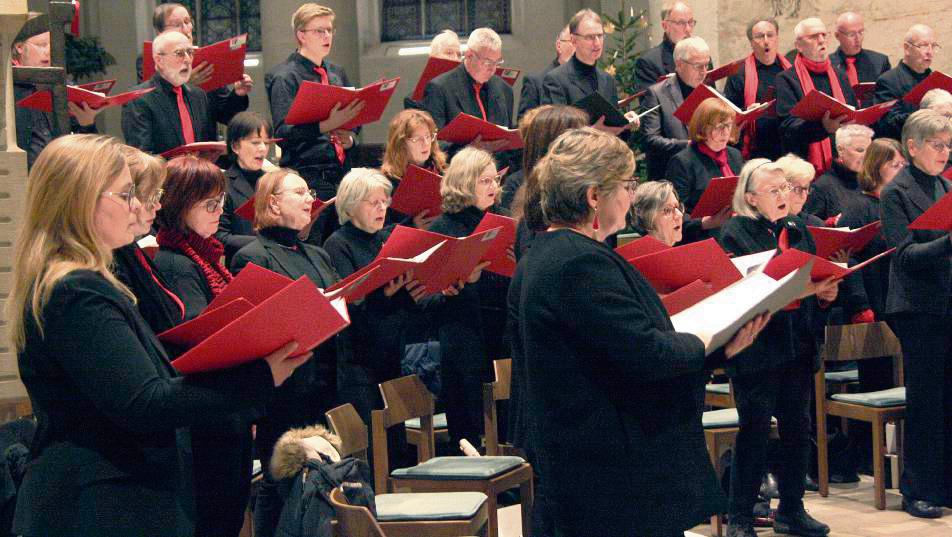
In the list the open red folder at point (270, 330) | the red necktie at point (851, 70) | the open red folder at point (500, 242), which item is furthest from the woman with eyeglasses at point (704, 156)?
the open red folder at point (270, 330)

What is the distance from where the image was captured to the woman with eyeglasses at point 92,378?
2414mm

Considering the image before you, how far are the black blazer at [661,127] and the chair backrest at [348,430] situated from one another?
133 inches

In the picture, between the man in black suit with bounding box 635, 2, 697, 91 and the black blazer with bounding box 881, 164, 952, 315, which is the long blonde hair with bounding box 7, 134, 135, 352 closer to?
the black blazer with bounding box 881, 164, 952, 315

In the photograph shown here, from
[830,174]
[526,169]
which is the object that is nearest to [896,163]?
A: [830,174]

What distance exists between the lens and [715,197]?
6.21m

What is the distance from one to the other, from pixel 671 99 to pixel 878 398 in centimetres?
208

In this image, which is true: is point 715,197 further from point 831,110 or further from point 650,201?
point 831,110

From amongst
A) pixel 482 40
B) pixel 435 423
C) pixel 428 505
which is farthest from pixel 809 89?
pixel 428 505

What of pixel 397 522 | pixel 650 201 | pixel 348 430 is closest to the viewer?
pixel 348 430

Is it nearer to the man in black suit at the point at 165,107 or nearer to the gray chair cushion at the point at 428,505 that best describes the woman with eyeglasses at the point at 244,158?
the man in black suit at the point at 165,107

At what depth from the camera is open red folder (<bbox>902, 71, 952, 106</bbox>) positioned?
730 cm

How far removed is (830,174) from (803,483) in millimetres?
2125

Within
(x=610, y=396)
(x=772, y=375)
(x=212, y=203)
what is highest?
(x=212, y=203)

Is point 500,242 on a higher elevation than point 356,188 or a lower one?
lower
